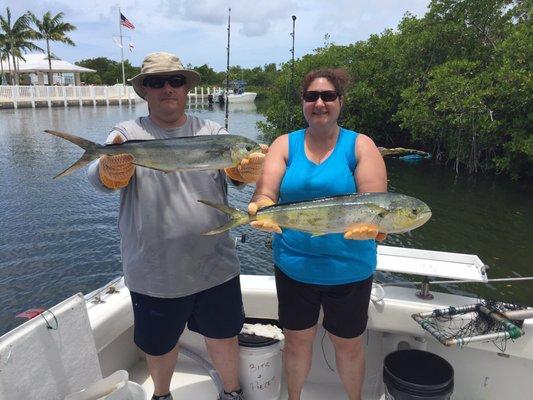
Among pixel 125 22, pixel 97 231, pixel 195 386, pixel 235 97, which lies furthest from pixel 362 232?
pixel 235 97

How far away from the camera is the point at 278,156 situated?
2822 mm

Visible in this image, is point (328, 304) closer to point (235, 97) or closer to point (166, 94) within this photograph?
point (166, 94)

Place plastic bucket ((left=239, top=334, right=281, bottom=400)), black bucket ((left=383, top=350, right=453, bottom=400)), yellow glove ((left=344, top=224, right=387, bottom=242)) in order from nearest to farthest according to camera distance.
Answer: yellow glove ((left=344, top=224, right=387, bottom=242)), black bucket ((left=383, top=350, right=453, bottom=400)), plastic bucket ((left=239, top=334, right=281, bottom=400))

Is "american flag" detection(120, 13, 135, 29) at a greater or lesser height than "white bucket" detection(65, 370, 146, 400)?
greater

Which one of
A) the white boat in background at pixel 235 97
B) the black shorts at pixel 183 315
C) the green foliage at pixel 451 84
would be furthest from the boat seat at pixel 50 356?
the white boat in background at pixel 235 97

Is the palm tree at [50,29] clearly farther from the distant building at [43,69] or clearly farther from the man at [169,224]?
the man at [169,224]

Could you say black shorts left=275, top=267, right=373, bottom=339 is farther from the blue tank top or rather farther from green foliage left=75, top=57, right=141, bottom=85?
green foliage left=75, top=57, right=141, bottom=85

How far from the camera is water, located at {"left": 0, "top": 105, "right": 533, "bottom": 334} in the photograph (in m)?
9.02

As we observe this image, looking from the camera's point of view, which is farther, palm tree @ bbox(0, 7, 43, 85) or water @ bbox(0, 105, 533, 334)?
palm tree @ bbox(0, 7, 43, 85)

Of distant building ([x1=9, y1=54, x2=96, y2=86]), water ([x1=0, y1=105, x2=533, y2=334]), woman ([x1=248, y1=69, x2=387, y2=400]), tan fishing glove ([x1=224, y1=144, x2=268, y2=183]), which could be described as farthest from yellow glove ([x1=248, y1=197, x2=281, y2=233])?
distant building ([x1=9, y1=54, x2=96, y2=86])

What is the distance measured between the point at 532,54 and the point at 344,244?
16552mm

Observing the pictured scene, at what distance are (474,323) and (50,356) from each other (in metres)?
2.73

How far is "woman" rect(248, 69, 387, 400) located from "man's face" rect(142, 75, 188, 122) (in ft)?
2.13

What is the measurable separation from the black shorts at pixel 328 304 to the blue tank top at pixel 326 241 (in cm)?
7
